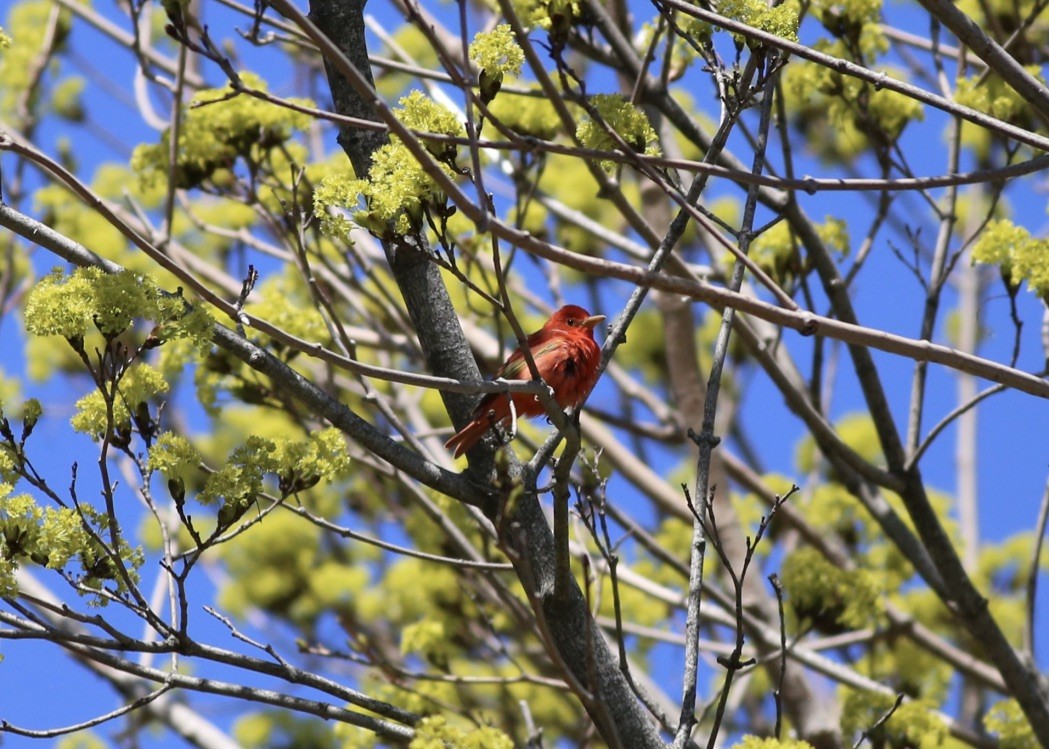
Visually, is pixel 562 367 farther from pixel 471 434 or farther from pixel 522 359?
pixel 471 434

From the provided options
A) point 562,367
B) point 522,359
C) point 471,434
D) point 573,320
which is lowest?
point 471,434

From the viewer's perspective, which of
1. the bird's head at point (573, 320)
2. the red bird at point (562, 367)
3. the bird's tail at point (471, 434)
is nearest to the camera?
the bird's tail at point (471, 434)

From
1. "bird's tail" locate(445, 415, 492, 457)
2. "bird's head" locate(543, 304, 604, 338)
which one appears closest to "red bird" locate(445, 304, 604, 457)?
"bird's head" locate(543, 304, 604, 338)

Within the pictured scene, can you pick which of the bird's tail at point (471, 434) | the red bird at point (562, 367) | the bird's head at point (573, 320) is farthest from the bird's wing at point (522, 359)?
the bird's tail at point (471, 434)

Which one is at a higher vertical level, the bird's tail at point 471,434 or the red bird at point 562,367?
the red bird at point 562,367

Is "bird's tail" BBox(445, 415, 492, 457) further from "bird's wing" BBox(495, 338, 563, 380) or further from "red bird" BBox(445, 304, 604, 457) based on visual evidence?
"bird's wing" BBox(495, 338, 563, 380)

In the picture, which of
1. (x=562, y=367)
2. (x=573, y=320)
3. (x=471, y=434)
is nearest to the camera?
(x=471, y=434)

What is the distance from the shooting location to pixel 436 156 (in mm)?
3432

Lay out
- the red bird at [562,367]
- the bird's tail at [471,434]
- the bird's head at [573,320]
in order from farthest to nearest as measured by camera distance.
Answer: the bird's head at [573,320] < the red bird at [562,367] < the bird's tail at [471,434]

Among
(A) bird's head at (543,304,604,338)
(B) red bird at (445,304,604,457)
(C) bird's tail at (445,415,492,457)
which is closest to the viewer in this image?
(C) bird's tail at (445,415,492,457)

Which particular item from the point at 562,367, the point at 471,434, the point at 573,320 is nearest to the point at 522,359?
the point at 562,367

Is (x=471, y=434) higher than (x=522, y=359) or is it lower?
lower

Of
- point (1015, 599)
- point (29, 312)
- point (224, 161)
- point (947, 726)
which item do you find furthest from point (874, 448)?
point (29, 312)

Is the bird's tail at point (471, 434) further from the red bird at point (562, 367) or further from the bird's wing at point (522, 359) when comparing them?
the bird's wing at point (522, 359)
